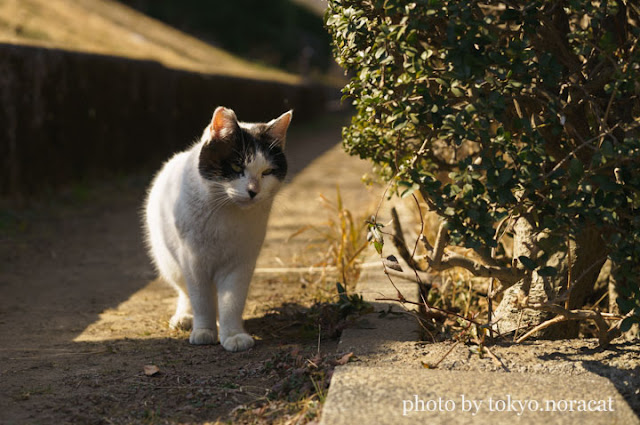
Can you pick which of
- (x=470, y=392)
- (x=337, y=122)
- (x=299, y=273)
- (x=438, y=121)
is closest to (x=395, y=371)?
(x=470, y=392)

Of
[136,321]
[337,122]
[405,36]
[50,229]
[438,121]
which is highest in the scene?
[405,36]

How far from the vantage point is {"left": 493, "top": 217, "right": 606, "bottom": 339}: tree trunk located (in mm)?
2826

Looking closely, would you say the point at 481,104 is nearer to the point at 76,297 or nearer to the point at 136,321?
the point at 136,321

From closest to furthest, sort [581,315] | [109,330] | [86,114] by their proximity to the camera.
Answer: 1. [581,315]
2. [109,330]
3. [86,114]

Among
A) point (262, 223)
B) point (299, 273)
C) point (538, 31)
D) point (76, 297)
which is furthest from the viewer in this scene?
point (299, 273)

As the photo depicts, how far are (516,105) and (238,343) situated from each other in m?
1.62

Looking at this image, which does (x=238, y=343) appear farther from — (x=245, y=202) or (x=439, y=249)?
(x=439, y=249)

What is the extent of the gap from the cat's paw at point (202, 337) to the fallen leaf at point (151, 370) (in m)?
0.41

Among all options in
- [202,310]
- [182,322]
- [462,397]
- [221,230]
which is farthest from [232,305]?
[462,397]

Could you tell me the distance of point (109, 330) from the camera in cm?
342

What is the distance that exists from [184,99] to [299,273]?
554 cm

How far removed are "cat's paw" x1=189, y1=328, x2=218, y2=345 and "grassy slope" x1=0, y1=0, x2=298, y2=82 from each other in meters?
4.46

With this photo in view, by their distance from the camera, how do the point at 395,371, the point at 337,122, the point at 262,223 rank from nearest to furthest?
the point at 395,371, the point at 262,223, the point at 337,122

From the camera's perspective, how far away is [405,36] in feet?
7.54
